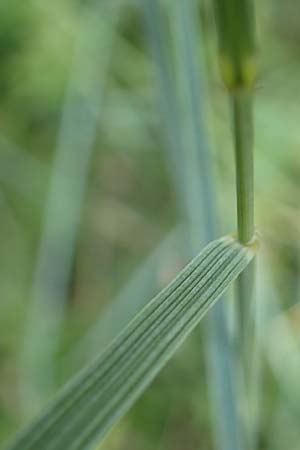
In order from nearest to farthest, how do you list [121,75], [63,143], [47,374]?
[47,374] → [63,143] → [121,75]

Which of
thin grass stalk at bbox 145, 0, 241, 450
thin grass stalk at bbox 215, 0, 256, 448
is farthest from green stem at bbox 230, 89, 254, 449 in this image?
thin grass stalk at bbox 145, 0, 241, 450

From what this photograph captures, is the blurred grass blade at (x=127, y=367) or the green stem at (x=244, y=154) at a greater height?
the green stem at (x=244, y=154)

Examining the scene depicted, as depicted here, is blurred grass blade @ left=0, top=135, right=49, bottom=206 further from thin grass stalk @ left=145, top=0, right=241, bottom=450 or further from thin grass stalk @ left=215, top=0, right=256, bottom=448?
thin grass stalk @ left=215, top=0, right=256, bottom=448

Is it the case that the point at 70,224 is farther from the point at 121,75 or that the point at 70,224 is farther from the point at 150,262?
the point at 121,75

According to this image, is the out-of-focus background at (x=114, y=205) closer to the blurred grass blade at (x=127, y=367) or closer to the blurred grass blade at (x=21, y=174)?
the blurred grass blade at (x=21, y=174)

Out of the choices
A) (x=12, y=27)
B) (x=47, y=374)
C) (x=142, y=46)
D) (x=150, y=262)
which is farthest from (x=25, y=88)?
(x=47, y=374)

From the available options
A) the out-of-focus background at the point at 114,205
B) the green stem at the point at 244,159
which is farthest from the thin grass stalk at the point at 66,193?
the green stem at the point at 244,159
